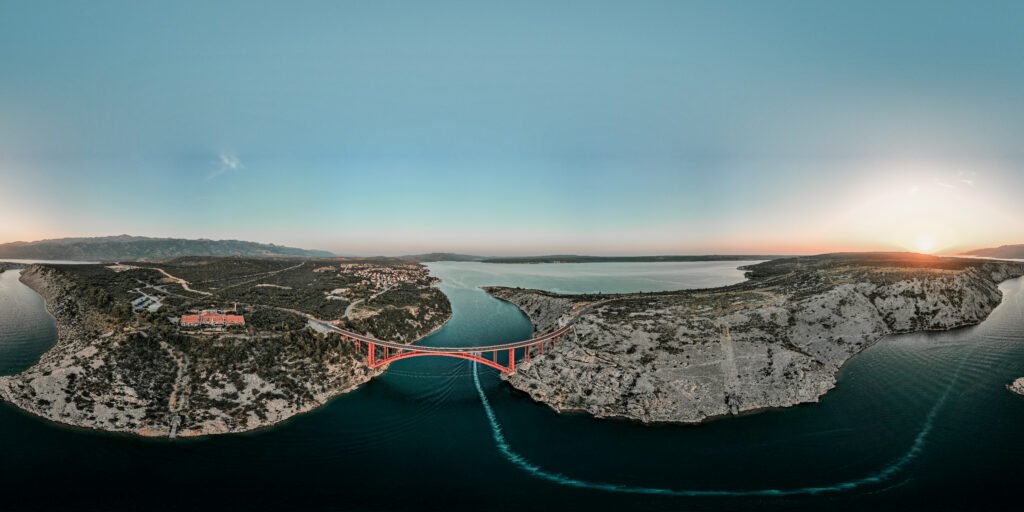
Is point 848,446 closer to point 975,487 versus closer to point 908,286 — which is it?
point 975,487

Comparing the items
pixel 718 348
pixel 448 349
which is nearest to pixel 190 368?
pixel 448 349

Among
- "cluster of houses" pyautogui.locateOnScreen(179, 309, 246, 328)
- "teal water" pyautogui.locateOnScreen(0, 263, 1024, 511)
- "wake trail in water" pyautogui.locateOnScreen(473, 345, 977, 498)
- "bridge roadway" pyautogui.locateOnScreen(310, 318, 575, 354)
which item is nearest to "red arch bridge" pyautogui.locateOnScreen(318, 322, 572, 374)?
"bridge roadway" pyautogui.locateOnScreen(310, 318, 575, 354)

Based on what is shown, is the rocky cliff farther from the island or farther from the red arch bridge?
the red arch bridge

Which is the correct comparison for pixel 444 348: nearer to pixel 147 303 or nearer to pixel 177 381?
pixel 177 381

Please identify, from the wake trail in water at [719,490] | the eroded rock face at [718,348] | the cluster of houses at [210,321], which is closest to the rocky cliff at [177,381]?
the cluster of houses at [210,321]

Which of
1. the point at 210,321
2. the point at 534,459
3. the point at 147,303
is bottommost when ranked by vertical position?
the point at 534,459

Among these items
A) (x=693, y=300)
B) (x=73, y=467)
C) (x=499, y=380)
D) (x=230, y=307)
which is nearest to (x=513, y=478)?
(x=499, y=380)
